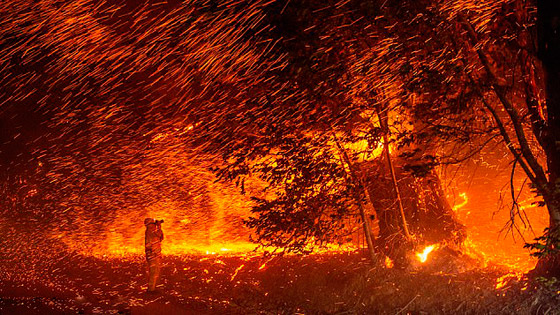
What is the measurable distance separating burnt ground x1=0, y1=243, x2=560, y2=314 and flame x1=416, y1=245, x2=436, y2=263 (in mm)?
228

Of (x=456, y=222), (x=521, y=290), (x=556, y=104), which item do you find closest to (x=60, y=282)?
(x=456, y=222)

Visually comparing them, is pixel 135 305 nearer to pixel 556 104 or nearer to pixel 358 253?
pixel 358 253

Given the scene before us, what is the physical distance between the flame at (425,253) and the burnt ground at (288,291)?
23 cm

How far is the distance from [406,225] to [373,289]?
1851 mm

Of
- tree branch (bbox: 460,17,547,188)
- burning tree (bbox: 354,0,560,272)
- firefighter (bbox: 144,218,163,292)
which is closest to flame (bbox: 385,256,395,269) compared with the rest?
burning tree (bbox: 354,0,560,272)

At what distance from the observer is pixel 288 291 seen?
12.5m

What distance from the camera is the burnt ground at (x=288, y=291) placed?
9781 mm

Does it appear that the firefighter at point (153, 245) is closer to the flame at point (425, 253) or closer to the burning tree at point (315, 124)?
the burning tree at point (315, 124)

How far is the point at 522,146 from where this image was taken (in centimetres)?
927

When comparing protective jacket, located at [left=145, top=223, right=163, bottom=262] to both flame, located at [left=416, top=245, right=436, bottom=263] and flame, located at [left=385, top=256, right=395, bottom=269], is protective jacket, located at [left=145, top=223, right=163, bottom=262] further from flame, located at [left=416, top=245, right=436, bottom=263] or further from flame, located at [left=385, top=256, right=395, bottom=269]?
flame, located at [left=416, top=245, right=436, bottom=263]

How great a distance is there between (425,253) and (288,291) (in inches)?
118

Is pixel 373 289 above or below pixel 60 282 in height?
below

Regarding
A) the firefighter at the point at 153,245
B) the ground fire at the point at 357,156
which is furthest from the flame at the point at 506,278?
the firefighter at the point at 153,245

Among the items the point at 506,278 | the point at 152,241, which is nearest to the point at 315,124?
the point at 506,278
